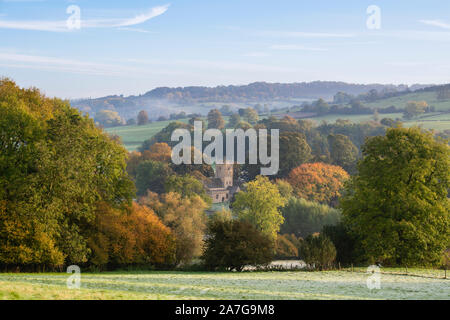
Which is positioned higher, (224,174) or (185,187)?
(185,187)

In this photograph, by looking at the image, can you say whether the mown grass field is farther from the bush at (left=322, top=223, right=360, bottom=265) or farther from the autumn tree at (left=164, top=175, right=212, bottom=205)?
the autumn tree at (left=164, top=175, right=212, bottom=205)

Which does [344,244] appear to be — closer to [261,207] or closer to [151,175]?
[261,207]

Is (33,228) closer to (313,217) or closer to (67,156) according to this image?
(67,156)

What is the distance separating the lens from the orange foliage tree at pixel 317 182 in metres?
122

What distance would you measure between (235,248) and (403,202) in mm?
15801

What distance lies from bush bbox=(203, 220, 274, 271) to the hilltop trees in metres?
8.82

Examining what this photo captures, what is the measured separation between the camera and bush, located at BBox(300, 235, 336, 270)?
4812 centimetres

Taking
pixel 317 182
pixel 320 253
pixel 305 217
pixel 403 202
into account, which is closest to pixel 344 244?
pixel 320 253

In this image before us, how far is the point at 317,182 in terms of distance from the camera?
12444 centimetres

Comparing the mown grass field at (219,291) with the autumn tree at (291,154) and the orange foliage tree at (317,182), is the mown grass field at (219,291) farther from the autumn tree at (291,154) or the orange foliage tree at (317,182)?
the autumn tree at (291,154)

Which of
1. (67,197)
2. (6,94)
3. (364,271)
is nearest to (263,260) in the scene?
(364,271)

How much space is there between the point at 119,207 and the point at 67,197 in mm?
9024

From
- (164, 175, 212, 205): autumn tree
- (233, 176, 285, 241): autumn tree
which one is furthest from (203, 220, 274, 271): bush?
(164, 175, 212, 205): autumn tree

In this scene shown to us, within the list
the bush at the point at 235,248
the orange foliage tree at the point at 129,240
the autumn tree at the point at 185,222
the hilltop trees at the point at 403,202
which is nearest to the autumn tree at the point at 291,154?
the autumn tree at the point at 185,222
